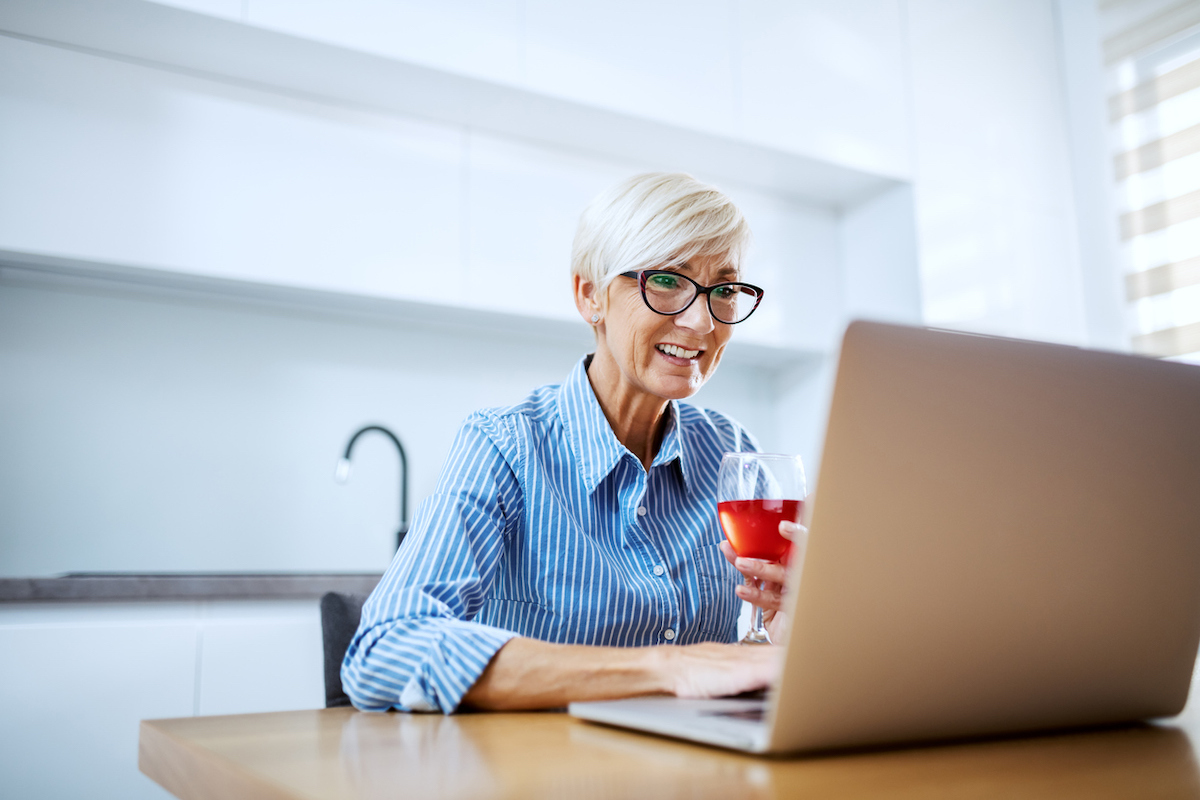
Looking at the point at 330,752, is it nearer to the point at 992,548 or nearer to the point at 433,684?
the point at 433,684

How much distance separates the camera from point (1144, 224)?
3.25 m

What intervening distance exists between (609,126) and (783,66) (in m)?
0.66

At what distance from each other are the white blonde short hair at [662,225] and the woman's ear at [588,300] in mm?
51

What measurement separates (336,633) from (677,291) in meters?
0.65

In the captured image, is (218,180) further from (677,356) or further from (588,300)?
(677,356)

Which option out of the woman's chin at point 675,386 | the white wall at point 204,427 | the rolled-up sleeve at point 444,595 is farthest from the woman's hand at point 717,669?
the white wall at point 204,427

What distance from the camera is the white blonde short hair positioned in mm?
1193

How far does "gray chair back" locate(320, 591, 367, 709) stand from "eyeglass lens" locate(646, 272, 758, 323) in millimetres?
588

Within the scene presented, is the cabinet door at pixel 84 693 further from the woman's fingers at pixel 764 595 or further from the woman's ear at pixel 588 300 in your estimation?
the woman's fingers at pixel 764 595

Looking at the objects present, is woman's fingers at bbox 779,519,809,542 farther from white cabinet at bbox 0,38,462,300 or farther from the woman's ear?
white cabinet at bbox 0,38,462,300

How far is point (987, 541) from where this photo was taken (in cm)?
48

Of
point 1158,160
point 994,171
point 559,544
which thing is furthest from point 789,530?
point 1158,160

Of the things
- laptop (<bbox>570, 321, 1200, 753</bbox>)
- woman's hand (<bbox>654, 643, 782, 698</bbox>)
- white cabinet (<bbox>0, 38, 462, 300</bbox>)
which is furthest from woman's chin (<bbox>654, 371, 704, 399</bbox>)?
white cabinet (<bbox>0, 38, 462, 300</bbox>)

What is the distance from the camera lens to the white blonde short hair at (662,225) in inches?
47.0
